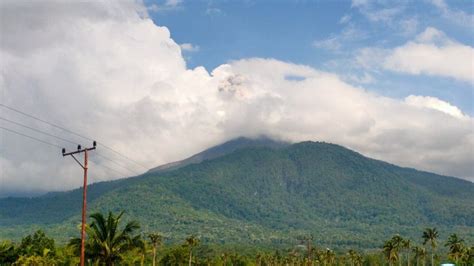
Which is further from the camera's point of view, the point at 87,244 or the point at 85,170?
the point at 87,244

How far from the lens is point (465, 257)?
14138 cm

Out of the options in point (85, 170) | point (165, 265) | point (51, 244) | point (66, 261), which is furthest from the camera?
point (165, 265)

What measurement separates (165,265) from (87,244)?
456ft

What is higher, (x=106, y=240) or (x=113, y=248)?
(x=106, y=240)

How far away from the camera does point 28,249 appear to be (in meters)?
126

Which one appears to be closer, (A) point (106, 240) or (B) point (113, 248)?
(A) point (106, 240)

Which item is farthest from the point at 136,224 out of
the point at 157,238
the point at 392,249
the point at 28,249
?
the point at 392,249

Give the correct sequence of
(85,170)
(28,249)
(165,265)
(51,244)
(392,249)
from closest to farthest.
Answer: (85,170) → (28,249) → (51,244) → (392,249) → (165,265)

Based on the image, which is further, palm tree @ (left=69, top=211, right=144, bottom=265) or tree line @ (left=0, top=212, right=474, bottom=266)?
tree line @ (left=0, top=212, right=474, bottom=266)

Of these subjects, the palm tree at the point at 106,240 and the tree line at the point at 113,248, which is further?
the tree line at the point at 113,248

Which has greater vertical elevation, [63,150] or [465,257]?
[63,150]

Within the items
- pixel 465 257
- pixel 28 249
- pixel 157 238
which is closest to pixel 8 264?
pixel 28 249

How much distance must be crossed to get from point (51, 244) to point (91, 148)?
113 meters

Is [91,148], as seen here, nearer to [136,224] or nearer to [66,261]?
[136,224]
